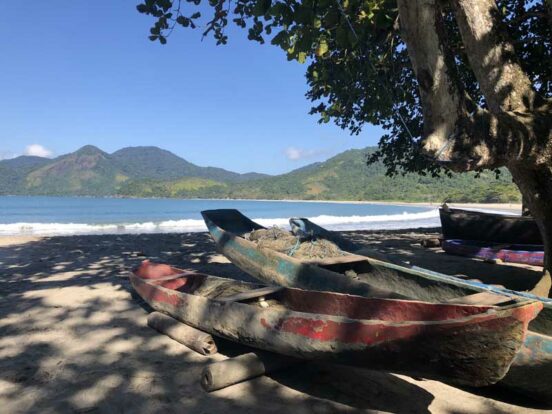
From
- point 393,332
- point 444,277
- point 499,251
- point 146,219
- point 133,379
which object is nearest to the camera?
point 393,332

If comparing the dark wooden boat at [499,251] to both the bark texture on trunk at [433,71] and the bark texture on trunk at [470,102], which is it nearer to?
the bark texture on trunk at [470,102]

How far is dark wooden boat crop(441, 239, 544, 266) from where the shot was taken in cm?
866

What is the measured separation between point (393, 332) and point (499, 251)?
8044mm

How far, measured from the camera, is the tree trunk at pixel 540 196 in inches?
204

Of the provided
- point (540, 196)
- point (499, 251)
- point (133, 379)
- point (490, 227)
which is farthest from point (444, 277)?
point (490, 227)

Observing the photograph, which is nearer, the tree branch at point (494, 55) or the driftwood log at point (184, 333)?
the driftwood log at point (184, 333)

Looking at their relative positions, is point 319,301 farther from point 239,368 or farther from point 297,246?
→ point 297,246

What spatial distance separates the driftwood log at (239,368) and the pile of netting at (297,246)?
247 centimetres

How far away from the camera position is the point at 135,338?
14.1 ft

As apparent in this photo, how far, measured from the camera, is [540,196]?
529 centimetres

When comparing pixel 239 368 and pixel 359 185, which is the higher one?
pixel 359 185

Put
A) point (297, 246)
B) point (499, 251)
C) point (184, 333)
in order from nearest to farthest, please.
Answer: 1. point (184, 333)
2. point (297, 246)
3. point (499, 251)

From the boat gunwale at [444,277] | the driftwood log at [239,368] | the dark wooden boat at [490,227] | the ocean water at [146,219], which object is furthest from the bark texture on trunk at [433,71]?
the ocean water at [146,219]

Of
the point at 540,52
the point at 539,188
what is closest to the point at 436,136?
the point at 539,188
